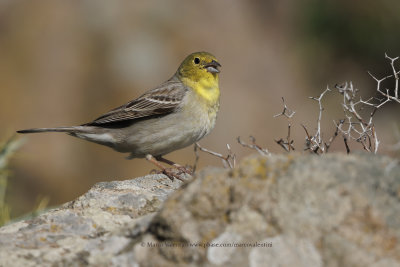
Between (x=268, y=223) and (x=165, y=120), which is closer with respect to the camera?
(x=268, y=223)

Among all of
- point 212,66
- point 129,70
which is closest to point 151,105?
point 212,66

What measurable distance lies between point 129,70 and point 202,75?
4869mm

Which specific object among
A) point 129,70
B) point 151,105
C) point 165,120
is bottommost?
point 165,120

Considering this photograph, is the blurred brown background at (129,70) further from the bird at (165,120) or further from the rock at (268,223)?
the rock at (268,223)

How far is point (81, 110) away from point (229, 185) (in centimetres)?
896

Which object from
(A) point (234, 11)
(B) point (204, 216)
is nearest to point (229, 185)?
(B) point (204, 216)

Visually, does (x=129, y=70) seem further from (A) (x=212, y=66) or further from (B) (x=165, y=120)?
(B) (x=165, y=120)

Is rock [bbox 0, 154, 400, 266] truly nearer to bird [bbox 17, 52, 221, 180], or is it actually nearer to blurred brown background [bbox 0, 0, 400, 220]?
bird [bbox 17, 52, 221, 180]

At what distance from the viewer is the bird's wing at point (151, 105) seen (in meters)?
6.93

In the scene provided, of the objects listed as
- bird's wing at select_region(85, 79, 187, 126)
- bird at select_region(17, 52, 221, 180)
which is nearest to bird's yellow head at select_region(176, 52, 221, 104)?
bird at select_region(17, 52, 221, 180)

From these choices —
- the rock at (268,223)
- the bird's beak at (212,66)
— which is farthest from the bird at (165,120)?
the rock at (268,223)

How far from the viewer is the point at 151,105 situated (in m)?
7.11

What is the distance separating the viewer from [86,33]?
39.8ft

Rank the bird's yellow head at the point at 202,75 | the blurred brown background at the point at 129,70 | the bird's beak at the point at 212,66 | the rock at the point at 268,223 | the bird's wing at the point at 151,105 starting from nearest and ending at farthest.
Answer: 1. the rock at the point at 268,223
2. the bird's wing at the point at 151,105
3. the bird's yellow head at the point at 202,75
4. the bird's beak at the point at 212,66
5. the blurred brown background at the point at 129,70
